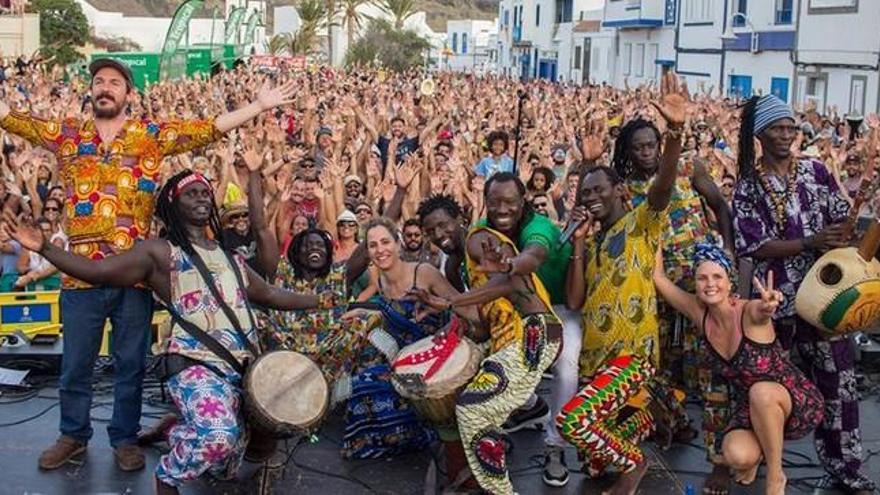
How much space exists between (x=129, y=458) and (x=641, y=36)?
121 ft

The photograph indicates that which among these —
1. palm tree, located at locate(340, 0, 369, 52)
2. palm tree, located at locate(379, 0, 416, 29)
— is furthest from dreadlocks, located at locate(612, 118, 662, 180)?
palm tree, located at locate(379, 0, 416, 29)

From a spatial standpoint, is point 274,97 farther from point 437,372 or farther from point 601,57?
point 601,57

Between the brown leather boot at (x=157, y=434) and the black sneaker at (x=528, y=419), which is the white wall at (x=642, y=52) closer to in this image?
the black sneaker at (x=528, y=419)

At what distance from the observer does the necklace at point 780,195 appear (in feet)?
17.7

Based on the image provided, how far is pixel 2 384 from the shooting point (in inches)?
270

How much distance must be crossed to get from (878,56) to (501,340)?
17742 mm

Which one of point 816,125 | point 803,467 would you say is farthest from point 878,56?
point 803,467

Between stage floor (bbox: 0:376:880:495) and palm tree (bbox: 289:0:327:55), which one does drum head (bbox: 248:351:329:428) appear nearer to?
stage floor (bbox: 0:376:880:495)

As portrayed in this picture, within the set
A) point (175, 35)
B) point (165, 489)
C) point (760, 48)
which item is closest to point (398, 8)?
point (175, 35)

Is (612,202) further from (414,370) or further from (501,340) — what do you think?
(414,370)

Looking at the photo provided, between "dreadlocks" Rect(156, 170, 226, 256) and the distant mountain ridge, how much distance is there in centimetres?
8581

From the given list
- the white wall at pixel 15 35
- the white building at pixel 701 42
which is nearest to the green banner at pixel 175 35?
the white building at pixel 701 42

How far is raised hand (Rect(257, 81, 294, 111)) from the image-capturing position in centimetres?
561

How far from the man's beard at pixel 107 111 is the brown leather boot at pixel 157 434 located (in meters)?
1.58
